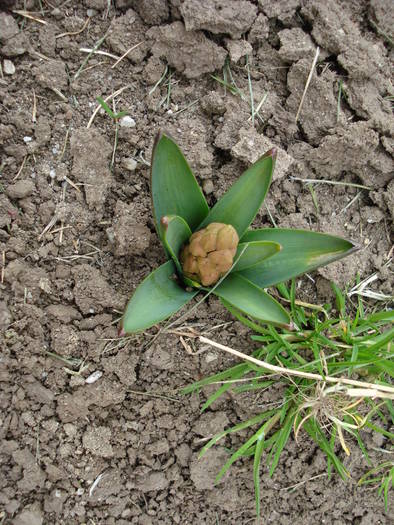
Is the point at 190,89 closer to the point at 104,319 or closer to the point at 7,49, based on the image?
the point at 7,49

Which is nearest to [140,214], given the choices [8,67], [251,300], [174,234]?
[174,234]

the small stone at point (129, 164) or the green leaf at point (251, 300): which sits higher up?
the small stone at point (129, 164)

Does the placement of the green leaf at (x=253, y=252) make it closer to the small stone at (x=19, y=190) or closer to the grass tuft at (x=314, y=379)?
the grass tuft at (x=314, y=379)

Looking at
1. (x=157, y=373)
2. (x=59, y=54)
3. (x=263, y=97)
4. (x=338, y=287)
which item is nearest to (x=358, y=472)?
(x=338, y=287)

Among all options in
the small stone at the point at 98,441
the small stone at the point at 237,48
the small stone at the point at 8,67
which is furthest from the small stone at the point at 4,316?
the small stone at the point at 237,48

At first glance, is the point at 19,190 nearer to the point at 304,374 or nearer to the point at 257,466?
the point at 304,374
